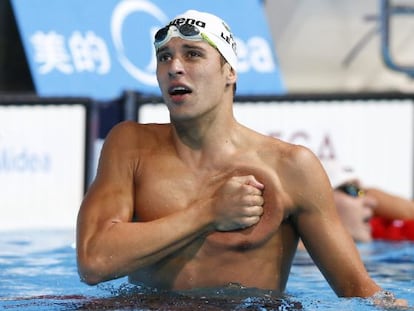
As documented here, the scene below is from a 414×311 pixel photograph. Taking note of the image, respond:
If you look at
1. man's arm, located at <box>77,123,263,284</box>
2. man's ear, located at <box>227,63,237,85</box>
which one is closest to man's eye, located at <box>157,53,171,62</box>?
man's ear, located at <box>227,63,237,85</box>

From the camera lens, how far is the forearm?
3723mm

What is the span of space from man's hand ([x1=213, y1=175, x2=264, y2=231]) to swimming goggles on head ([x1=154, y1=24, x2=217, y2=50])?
0.49 m

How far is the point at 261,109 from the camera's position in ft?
24.8

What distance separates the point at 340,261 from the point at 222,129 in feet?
1.99

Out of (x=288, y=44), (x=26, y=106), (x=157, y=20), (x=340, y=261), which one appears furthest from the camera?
(x=288, y=44)

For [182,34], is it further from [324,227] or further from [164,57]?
[324,227]

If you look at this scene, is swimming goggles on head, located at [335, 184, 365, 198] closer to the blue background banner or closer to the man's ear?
the blue background banner

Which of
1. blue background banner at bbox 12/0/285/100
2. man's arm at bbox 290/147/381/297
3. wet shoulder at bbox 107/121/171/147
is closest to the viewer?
man's arm at bbox 290/147/381/297

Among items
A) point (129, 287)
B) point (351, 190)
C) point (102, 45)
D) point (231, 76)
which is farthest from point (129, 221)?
point (102, 45)

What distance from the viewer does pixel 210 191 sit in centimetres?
397

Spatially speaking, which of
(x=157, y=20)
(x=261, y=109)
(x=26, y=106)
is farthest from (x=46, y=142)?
(x=157, y=20)

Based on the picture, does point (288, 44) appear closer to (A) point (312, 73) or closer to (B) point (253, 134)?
(A) point (312, 73)

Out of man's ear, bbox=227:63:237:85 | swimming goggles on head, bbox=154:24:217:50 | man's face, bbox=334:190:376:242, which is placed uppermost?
swimming goggles on head, bbox=154:24:217:50

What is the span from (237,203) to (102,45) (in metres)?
4.97
